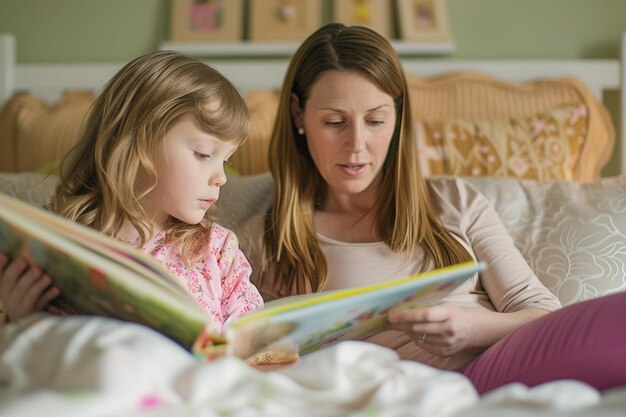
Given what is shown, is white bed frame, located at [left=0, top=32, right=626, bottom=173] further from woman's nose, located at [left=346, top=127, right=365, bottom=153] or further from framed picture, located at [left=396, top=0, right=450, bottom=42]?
woman's nose, located at [left=346, top=127, right=365, bottom=153]

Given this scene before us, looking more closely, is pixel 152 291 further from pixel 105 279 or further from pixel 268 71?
pixel 268 71

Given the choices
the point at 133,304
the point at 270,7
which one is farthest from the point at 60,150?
the point at 133,304

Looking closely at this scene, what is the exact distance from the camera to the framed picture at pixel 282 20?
7.98 ft

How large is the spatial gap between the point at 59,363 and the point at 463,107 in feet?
5.67

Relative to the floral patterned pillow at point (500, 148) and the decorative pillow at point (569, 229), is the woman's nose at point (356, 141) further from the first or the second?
the floral patterned pillow at point (500, 148)

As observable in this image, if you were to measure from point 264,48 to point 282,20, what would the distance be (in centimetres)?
12

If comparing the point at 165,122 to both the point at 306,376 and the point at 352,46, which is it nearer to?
the point at 352,46

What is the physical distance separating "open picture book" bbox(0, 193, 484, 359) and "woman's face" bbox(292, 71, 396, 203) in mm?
578

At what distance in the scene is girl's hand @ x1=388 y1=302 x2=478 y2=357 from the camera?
1.10 m

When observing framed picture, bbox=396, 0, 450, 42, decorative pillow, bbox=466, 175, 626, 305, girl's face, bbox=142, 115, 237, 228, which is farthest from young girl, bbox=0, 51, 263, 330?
framed picture, bbox=396, 0, 450, 42

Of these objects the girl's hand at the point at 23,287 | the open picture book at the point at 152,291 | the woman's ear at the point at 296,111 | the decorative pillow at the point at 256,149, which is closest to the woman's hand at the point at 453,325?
the open picture book at the point at 152,291

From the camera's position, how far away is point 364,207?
1.66 metres

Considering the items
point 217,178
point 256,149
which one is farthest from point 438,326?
point 256,149

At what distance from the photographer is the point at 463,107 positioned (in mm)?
2260
